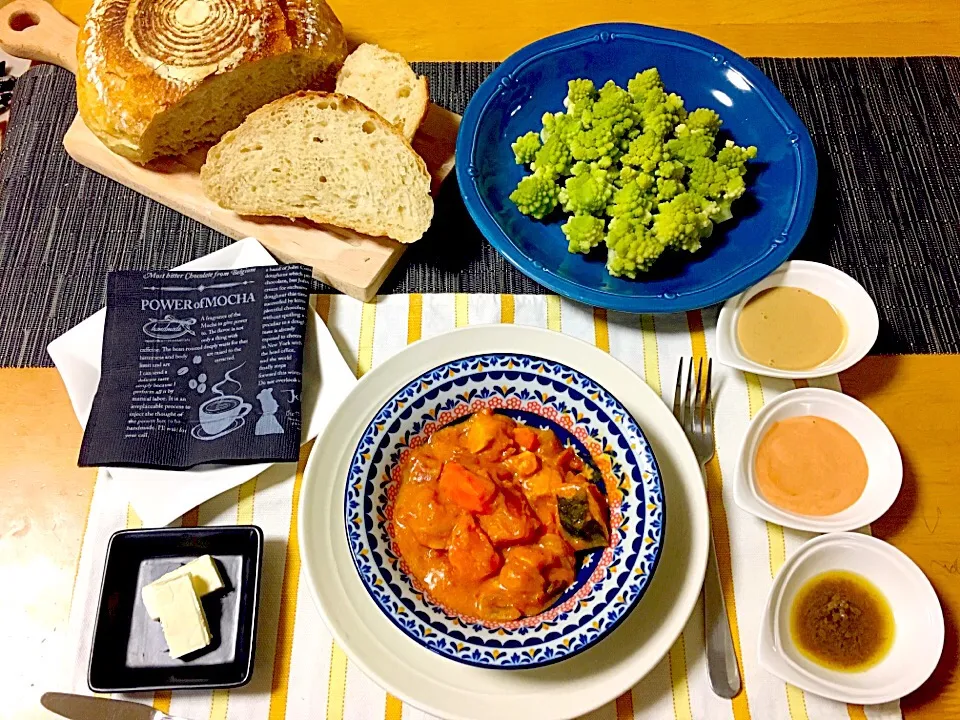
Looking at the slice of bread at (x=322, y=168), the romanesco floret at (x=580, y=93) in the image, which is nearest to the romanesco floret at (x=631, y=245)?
the romanesco floret at (x=580, y=93)

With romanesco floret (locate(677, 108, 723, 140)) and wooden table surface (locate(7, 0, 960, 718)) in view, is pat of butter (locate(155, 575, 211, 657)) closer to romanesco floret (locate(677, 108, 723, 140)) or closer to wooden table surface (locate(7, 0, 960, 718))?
wooden table surface (locate(7, 0, 960, 718))

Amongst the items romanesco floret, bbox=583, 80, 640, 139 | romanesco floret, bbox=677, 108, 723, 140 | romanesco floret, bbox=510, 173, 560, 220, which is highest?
romanesco floret, bbox=583, 80, 640, 139

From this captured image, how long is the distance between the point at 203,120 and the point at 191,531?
1.15 meters

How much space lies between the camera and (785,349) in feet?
5.61

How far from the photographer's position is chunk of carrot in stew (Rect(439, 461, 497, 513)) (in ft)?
4.65

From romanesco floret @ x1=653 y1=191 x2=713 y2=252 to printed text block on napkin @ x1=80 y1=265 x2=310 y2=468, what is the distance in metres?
0.88

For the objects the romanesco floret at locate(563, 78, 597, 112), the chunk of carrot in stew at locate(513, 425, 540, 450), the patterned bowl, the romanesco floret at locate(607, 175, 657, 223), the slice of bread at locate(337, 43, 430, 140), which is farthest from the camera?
the slice of bread at locate(337, 43, 430, 140)

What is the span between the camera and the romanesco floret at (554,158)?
1.84m

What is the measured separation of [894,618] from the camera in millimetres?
1486

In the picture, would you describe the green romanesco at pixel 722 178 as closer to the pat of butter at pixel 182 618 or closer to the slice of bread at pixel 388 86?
the slice of bread at pixel 388 86

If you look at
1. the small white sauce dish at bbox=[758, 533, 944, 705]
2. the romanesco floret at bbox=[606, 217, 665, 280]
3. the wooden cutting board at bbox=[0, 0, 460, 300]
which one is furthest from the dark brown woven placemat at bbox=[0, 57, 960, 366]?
the small white sauce dish at bbox=[758, 533, 944, 705]

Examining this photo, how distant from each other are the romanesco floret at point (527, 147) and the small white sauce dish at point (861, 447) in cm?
88

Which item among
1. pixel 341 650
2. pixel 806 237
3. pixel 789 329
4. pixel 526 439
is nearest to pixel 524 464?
pixel 526 439

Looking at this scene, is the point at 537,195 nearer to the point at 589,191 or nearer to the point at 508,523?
the point at 589,191
